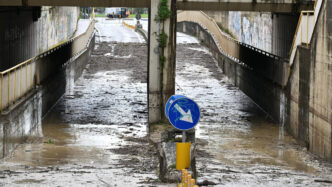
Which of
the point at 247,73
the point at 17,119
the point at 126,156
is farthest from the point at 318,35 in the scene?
the point at 247,73

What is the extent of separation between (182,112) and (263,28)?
33.0m

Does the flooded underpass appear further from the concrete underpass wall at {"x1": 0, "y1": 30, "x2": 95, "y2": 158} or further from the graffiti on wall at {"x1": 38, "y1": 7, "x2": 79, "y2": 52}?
the graffiti on wall at {"x1": 38, "y1": 7, "x2": 79, "y2": 52}

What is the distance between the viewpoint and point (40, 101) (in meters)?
31.3

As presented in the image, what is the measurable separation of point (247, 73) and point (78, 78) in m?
12.5

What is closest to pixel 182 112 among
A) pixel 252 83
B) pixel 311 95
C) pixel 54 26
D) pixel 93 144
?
pixel 311 95

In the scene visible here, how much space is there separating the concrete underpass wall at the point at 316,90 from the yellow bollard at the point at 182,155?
6.35m

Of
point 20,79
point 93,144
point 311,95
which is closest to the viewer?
point 311,95

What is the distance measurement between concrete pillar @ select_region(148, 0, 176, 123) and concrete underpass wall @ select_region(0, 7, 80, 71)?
8.65m

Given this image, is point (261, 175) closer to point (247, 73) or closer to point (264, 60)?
point (264, 60)

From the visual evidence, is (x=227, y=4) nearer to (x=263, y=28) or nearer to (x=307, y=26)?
(x=307, y=26)

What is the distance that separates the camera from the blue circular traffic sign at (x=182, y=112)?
1722cm

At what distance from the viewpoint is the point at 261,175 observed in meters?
20.6

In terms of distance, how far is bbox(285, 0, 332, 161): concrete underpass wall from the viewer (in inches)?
909

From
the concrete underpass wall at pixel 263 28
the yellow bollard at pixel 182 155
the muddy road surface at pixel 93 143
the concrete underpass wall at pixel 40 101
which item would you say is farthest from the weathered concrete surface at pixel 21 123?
the concrete underpass wall at pixel 263 28
